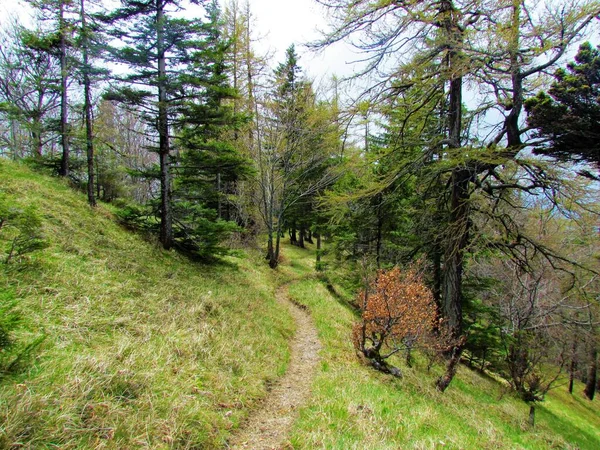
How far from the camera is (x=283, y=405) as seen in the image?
4781 mm

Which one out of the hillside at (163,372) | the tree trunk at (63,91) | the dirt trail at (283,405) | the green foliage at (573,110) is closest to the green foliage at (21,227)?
the hillside at (163,372)

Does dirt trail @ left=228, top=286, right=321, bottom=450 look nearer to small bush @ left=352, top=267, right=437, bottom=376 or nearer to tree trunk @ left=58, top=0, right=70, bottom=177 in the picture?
small bush @ left=352, top=267, right=437, bottom=376

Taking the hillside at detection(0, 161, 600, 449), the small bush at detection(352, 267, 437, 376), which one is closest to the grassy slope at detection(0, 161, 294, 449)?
the hillside at detection(0, 161, 600, 449)

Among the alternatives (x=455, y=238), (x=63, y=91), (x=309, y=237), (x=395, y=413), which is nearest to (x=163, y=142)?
(x=63, y=91)

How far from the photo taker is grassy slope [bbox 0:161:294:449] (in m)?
2.75

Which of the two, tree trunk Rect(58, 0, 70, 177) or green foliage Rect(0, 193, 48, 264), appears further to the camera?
tree trunk Rect(58, 0, 70, 177)

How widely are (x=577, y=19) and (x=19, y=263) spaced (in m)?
10.5

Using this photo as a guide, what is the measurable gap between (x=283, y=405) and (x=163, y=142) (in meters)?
9.33

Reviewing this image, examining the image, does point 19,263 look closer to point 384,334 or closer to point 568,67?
point 384,334

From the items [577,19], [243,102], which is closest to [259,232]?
[243,102]

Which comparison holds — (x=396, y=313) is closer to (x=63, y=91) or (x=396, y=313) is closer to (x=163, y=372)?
(x=163, y=372)

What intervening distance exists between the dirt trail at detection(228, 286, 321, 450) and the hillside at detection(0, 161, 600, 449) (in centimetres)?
16

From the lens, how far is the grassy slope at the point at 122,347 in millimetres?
2754

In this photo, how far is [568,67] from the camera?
5328mm
